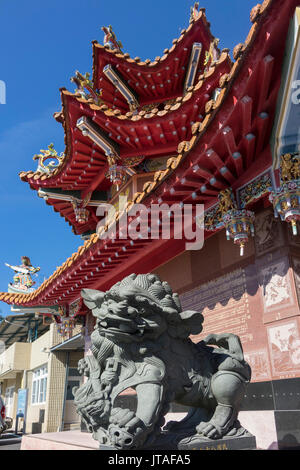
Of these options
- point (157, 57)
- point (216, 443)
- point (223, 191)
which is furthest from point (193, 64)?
point (216, 443)

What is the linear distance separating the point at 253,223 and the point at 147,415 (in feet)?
10.7

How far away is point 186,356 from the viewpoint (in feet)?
9.46

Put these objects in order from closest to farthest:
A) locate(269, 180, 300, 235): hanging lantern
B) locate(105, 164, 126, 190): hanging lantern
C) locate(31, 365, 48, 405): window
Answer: locate(269, 180, 300, 235): hanging lantern → locate(105, 164, 126, 190): hanging lantern → locate(31, 365, 48, 405): window

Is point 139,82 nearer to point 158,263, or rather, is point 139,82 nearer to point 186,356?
point 158,263

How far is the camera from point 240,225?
4863 millimetres

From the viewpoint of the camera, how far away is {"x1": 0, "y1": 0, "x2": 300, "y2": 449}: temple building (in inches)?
155

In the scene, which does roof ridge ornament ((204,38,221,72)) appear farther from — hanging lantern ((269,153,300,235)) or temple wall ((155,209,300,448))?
hanging lantern ((269,153,300,235))

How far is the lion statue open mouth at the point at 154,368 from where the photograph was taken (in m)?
2.55

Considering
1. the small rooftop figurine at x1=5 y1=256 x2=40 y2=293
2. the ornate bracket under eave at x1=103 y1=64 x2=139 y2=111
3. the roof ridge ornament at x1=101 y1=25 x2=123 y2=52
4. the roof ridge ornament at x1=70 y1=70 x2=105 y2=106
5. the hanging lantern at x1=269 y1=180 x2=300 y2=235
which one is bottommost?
the hanging lantern at x1=269 y1=180 x2=300 y2=235

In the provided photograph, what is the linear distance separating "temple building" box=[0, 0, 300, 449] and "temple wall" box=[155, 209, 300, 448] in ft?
0.05

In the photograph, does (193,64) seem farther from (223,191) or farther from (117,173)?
(223,191)

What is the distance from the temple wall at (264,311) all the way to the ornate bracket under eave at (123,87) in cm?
501

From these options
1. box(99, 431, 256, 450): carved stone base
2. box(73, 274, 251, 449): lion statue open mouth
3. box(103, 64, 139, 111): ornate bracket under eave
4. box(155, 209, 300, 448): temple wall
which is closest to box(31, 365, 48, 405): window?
box(103, 64, 139, 111): ornate bracket under eave

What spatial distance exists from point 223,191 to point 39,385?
16.8 m
